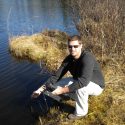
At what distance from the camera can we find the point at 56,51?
11.9 metres

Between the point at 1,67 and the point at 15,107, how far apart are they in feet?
12.7

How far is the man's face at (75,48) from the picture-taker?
18.4 feet

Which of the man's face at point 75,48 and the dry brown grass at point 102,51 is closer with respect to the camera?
the man's face at point 75,48

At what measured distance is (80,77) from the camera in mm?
5613

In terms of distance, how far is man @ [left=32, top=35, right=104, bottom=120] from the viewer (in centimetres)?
560

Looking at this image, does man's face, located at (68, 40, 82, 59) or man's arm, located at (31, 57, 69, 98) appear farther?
man's arm, located at (31, 57, 69, 98)

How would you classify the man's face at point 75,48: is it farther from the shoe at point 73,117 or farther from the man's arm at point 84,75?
the shoe at point 73,117

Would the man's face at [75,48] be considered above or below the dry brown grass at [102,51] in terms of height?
above

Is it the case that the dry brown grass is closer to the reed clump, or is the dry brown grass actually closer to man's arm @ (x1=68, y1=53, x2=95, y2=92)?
the reed clump

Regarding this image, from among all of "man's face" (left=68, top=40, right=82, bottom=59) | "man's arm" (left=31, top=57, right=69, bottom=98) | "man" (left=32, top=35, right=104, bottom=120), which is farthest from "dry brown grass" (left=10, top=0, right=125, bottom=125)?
"man's face" (left=68, top=40, right=82, bottom=59)

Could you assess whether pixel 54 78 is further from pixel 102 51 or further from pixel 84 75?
pixel 102 51

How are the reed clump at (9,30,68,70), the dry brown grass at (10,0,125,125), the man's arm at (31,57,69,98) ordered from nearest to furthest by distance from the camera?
the man's arm at (31,57,69,98) → the dry brown grass at (10,0,125,125) → the reed clump at (9,30,68,70)

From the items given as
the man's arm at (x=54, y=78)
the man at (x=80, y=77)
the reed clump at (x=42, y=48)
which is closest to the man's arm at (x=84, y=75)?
the man at (x=80, y=77)

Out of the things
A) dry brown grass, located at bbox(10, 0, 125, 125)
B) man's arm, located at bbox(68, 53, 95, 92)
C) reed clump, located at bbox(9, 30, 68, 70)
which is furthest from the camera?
reed clump, located at bbox(9, 30, 68, 70)
